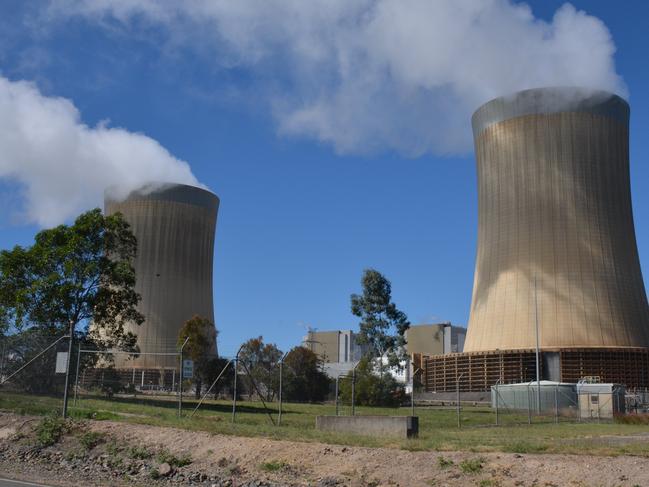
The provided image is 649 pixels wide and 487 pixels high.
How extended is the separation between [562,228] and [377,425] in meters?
30.9

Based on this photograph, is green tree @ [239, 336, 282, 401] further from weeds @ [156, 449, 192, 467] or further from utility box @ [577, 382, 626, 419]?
weeds @ [156, 449, 192, 467]

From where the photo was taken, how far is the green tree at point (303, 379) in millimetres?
48878

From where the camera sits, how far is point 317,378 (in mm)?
52156

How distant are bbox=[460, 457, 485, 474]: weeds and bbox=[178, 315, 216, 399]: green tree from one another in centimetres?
3780

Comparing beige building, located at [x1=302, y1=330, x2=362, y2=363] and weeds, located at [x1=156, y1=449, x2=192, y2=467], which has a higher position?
beige building, located at [x1=302, y1=330, x2=362, y2=363]

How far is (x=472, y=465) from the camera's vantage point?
9789 mm

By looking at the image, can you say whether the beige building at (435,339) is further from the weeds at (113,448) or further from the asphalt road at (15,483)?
the asphalt road at (15,483)

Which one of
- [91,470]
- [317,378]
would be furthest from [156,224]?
[91,470]

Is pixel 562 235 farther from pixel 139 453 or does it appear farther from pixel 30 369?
pixel 139 453

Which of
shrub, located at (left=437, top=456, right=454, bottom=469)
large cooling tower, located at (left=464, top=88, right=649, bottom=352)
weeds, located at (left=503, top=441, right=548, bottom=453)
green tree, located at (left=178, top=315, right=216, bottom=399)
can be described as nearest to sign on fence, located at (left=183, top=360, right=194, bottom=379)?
shrub, located at (left=437, top=456, right=454, bottom=469)

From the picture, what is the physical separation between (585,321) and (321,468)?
3535 cm

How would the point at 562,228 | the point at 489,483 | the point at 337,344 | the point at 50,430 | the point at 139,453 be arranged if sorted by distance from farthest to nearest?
the point at 337,344, the point at 562,228, the point at 50,430, the point at 139,453, the point at 489,483

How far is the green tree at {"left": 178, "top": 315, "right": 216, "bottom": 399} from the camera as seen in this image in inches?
1871

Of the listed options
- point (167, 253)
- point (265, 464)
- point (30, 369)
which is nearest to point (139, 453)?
point (265, 464)
